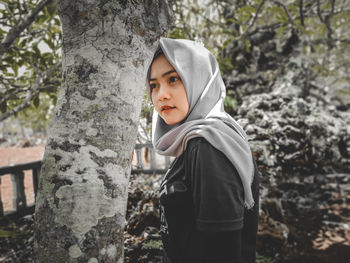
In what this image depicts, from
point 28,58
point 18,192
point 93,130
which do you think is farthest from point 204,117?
point 18,192

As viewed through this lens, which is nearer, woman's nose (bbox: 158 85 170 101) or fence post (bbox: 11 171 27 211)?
woman's nose (bbox: 158 85 170 101)

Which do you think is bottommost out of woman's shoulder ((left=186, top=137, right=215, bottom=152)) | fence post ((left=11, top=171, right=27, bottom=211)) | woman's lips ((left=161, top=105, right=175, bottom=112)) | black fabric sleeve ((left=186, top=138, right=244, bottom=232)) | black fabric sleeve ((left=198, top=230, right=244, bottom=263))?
fence post ((left=11, top=171, right=27, bottom=211))

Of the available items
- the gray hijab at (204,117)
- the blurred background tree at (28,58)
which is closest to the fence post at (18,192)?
the blurred background tree at (28,58)

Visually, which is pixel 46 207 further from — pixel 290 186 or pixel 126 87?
pixel 290 186

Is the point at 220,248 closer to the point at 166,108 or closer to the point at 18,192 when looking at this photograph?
the point at 166,108

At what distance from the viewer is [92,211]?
2.32 feet

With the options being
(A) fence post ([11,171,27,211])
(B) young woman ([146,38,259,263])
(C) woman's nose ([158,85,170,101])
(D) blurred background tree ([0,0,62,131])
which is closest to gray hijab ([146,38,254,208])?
(B) young woman ([146,38,259,263])

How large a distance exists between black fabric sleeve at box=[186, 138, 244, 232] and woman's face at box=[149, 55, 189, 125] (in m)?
0.35

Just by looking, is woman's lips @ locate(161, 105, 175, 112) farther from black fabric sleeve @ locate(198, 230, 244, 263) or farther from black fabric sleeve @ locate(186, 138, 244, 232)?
black fabric sleeve @ locate(198, 230, 244, 263)

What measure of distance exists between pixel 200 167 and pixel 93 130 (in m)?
0.49

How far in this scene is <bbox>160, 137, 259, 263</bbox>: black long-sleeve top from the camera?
0.81 m

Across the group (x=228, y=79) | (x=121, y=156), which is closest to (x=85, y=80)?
(x=121, y=156)

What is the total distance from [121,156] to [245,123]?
327 centimetres

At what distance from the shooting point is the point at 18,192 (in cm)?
414
